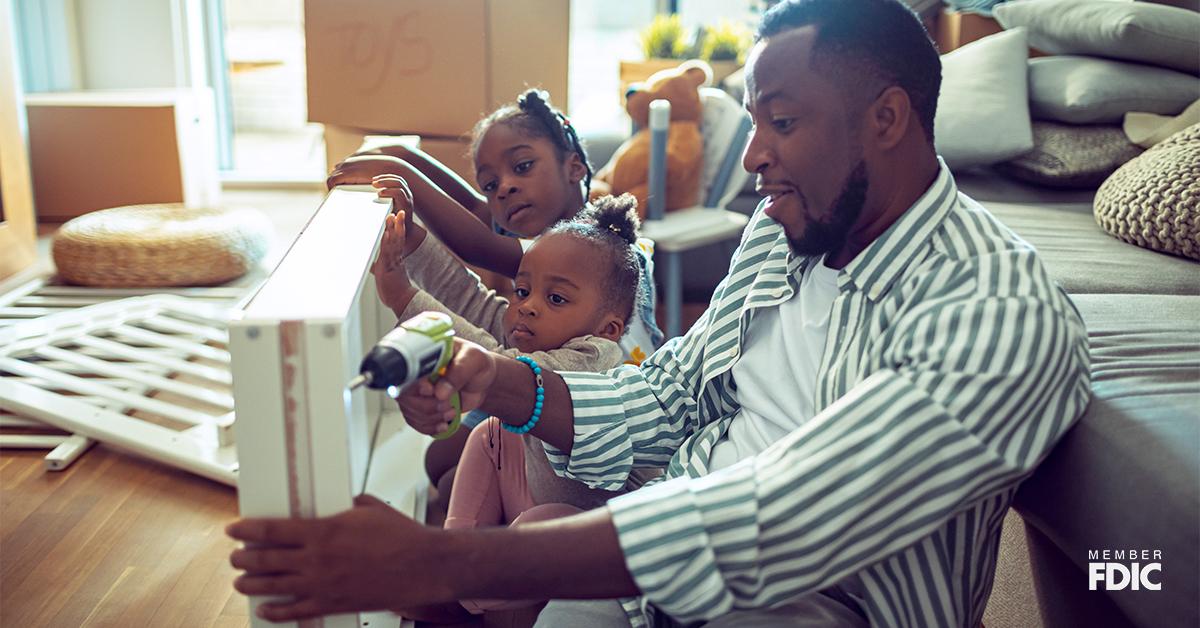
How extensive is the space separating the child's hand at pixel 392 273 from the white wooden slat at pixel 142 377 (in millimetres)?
979

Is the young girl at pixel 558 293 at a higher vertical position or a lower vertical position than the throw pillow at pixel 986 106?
lower

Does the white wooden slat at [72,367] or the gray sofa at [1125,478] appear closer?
the gray sofa at [1125,478]

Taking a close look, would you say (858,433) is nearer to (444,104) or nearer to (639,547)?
(639,547)

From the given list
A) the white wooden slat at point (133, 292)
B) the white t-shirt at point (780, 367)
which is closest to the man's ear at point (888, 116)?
the white t-shirt at point (780, 367)

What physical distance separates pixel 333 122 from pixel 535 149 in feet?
1.83

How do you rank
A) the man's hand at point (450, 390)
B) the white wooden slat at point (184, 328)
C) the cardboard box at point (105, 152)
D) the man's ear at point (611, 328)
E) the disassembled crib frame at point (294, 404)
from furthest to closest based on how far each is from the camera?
the cardboard box at point (105, 152) < the white wooden slat at point (184, 328) < the man's ear at point (611, 328) < the man's hand at point (450, 390) < the disassembled crib frame at point (294, 404)

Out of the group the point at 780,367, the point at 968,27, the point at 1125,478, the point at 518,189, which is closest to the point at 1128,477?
the point at 1125,478

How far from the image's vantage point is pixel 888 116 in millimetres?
865

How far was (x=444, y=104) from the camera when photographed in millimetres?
1860

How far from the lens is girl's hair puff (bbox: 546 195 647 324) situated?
131 centimetres

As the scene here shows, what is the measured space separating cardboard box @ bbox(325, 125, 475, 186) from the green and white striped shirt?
44.2 inches

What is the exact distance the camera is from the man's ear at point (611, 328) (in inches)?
51.3

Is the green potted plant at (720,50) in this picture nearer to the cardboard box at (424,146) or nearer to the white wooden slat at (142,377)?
the cardboard box at (424,146)

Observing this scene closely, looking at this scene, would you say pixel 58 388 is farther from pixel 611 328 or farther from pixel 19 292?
pixel 611 328
